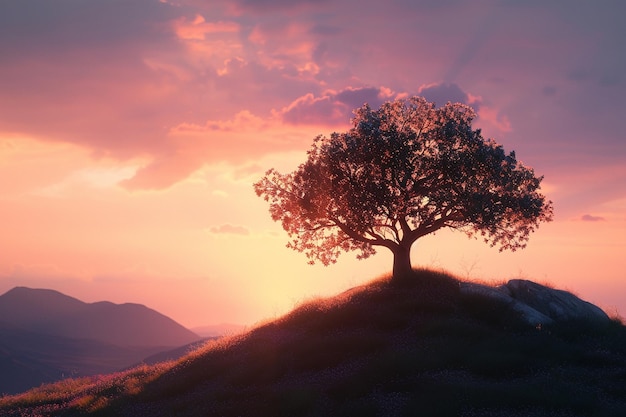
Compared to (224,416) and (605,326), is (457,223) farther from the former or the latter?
(224,416)

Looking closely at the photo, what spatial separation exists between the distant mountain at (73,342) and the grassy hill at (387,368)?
9576cm

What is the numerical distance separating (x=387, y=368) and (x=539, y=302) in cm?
1395

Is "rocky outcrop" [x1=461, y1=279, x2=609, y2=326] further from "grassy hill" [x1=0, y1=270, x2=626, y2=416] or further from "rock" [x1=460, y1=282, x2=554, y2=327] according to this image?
"grassy hill" [x1=0, y1=270, x2=626, y2=416]

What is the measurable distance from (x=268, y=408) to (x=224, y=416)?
161 cm

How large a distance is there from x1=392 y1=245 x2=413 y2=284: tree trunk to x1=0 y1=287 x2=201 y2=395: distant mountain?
96057 millimetres

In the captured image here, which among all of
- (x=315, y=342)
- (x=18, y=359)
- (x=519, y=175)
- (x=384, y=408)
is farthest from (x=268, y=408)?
(x=18, y=359)

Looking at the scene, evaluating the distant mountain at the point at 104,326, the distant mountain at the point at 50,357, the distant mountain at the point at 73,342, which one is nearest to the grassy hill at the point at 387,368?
the distant mountain at the point at 73,342

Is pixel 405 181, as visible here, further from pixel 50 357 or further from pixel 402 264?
pixel 50 357

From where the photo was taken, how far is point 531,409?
16688mm

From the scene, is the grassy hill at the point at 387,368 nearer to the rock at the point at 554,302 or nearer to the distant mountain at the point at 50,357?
the rock at the point at 554,302

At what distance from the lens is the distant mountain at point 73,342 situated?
129625mm

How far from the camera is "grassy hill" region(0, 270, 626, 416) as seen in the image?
17953 millimetres

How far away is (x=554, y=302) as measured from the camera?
31391 millimetres

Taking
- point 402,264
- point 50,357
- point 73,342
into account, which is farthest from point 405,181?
point 73,342
